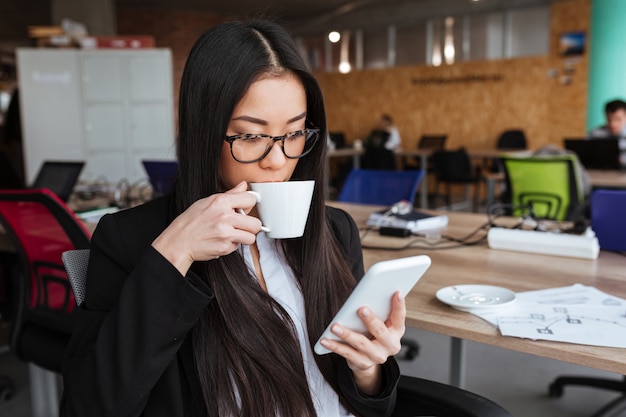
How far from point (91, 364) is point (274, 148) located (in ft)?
1.41

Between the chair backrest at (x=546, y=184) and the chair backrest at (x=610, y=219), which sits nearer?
the chair backrest at (x=610, y=219)

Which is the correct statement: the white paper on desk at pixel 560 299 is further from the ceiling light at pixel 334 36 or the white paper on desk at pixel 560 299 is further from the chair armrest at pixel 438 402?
the ceiling light at pixel 334 36

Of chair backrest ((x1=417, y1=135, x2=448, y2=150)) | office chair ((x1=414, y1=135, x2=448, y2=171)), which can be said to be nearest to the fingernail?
office chair ((x1=414, y1=135, x2=448, y2=171))

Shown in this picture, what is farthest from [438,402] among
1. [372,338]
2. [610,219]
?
[610,219]

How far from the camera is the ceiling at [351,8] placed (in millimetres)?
10008

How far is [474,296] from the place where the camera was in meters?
1.34

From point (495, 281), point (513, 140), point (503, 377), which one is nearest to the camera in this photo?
point (495, 281)

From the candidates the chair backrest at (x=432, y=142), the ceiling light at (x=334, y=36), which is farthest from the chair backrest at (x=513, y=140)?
the ceiling light at (x=334, y=36)

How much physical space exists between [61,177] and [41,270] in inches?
44.6

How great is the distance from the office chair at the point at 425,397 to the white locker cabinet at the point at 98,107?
20.0 ft

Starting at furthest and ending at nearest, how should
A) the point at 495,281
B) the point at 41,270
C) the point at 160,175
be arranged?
the point at 160,175
the point at 41,270
the point at 495,281

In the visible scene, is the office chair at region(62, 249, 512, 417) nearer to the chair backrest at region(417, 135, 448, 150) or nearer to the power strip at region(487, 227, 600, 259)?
the power strip at region(487, 227, 600, 259)

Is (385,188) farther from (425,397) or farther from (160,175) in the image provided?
(425,397)

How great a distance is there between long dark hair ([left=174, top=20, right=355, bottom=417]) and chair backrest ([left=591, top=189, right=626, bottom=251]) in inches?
45.2
